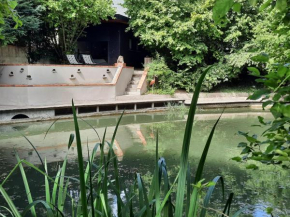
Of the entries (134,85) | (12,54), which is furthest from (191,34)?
(12,54)

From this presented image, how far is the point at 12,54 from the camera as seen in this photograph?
41.3ft

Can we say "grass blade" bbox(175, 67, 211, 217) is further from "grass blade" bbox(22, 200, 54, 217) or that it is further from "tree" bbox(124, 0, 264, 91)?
"tree" bbox(124, 0, 264, 91)

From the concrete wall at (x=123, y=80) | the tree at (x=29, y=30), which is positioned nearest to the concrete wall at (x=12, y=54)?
the tree at (x=29, y=30)

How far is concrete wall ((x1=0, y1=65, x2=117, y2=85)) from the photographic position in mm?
10828

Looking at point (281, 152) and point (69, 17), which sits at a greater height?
point (69, 17)

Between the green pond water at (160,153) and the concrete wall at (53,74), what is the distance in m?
2.78

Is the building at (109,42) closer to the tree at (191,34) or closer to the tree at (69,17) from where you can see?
the tree at (191,34)

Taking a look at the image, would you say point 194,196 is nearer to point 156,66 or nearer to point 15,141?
point 15,141

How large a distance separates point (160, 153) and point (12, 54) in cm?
935

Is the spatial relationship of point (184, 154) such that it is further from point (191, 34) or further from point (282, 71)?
point (191, 34)

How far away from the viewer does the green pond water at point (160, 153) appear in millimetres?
3406

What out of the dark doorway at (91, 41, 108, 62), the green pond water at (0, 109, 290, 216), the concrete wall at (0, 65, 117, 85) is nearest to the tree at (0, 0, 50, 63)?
the concrete wall at (0, 65, 117, 85)

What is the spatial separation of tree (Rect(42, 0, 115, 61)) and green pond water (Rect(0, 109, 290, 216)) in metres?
4.69

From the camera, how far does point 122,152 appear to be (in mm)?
5609
